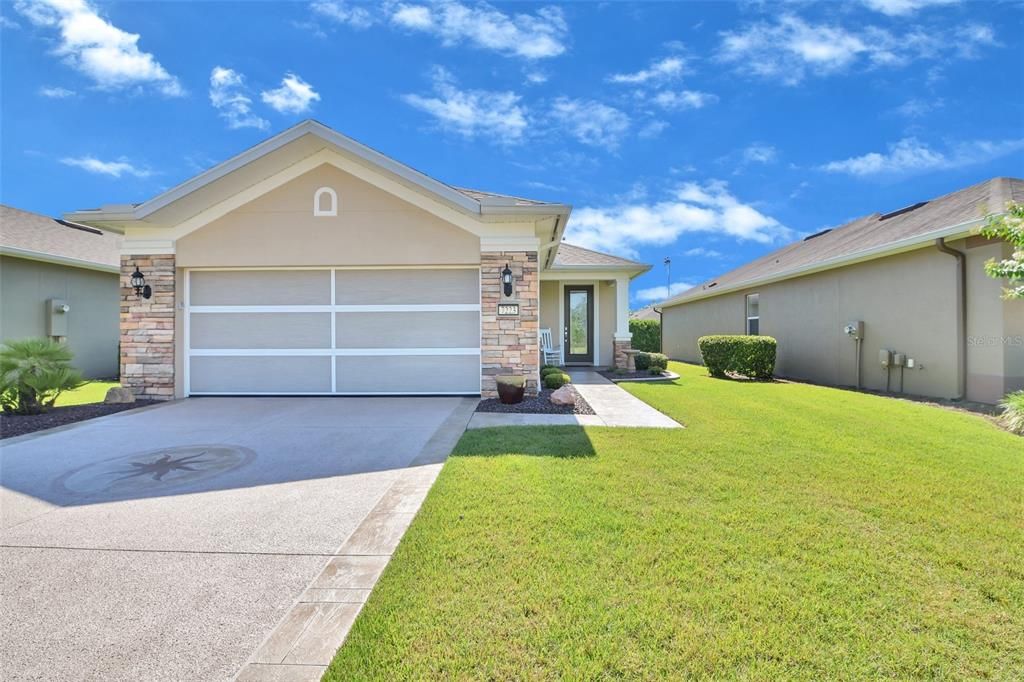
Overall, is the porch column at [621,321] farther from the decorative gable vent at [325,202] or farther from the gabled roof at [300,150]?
the decorative gable vent at [325,202]

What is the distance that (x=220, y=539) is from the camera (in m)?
3.02

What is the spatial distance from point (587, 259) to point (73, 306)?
13.8 metres

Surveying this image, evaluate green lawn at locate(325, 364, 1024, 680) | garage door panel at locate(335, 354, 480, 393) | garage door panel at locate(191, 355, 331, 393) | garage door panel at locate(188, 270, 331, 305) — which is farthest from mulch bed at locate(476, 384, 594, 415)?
garage door panel at locate(188, 270, 331, 305)

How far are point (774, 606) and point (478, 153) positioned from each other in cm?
1503

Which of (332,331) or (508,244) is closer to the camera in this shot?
(508,244)

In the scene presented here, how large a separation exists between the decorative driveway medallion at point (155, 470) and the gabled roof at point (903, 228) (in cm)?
1079

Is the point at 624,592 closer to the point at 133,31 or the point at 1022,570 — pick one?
the point at 1022,570

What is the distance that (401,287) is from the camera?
8.52m

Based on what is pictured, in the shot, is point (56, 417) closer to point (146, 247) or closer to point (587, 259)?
point (146, 247)

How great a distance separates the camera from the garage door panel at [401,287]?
8477mm

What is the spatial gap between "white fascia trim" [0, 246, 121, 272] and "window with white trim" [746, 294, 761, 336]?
17.7m

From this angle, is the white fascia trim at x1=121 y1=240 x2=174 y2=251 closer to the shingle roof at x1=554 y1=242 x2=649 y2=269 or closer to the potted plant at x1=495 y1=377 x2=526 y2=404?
the potted plant at x1=495 y1=377 x2=526 y2=404

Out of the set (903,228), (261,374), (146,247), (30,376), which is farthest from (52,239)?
(903,228)

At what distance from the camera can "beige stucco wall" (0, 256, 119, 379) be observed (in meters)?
10.7
